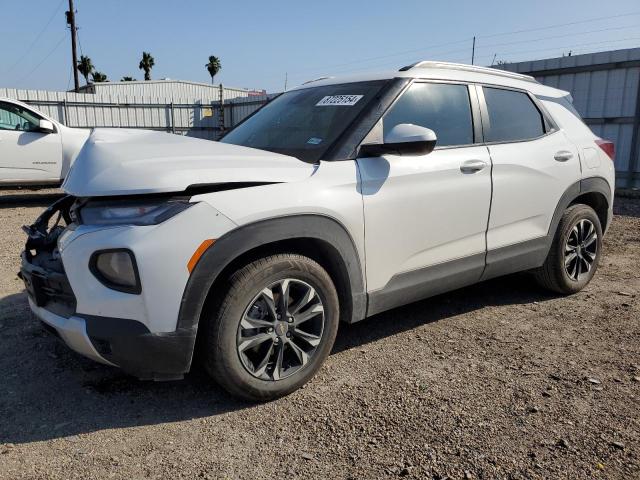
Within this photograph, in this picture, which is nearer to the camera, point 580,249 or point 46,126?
point 580,249

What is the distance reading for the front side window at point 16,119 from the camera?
9445mm

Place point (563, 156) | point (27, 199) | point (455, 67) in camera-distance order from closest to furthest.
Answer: point (455, 67), point (563, 156), point (27, 199)

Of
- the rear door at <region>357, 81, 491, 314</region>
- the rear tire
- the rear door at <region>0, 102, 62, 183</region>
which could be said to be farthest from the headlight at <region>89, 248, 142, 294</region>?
the rear door at <region>0, 102, 62, 183</region>

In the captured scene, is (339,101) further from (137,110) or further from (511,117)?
(137,110)

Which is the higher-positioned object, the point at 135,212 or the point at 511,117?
the point at 511,117

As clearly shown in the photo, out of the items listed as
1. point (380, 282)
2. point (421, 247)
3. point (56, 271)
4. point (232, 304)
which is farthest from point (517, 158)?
point (56, 271)

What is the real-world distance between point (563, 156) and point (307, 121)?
211 centimetres

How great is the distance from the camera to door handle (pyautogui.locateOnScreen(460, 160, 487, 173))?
3514 mm

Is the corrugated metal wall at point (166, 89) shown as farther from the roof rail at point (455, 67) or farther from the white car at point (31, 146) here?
the roof rail at point (455, 67)

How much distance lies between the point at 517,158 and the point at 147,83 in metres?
36.3

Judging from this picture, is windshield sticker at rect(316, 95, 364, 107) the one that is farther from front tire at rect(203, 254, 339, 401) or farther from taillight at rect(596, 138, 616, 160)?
taillight at rect(596, 138, 616, 160)

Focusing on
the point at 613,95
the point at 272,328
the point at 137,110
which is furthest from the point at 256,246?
the point at 137,110

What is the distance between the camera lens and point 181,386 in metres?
3.10

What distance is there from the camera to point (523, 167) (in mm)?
3898
